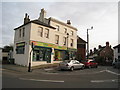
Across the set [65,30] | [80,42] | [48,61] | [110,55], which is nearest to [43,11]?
[65,30]

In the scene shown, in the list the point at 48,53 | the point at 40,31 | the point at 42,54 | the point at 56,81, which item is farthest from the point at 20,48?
the point at 56,81

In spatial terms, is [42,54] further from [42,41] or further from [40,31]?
[40,31]

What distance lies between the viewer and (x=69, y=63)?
16.9 m

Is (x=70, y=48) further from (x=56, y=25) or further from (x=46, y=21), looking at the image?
(x=46, y=21)

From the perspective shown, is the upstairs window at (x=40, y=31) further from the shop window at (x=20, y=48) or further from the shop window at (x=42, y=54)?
the shop window at (x=20, y=48)

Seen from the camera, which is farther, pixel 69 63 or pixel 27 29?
pixel 27 29

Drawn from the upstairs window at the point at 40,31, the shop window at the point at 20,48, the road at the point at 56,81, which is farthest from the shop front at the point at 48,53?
the road at the point at 56,81

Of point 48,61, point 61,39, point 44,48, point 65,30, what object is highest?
point 65,30

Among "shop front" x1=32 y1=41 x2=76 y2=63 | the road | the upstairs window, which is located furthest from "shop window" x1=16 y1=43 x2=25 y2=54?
the road

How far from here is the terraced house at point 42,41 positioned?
21.2 m

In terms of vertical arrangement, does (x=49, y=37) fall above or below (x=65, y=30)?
below

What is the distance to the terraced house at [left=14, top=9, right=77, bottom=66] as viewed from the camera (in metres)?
21.2

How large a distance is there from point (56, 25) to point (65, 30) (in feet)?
11.1

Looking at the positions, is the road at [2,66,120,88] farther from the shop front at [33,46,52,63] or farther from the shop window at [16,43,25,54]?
the shop window at [16,43,25,54]
